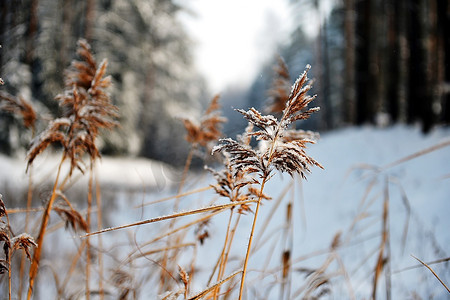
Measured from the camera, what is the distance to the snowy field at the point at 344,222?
8.87ft

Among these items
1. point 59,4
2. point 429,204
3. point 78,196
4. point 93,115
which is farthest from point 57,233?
point 59,4

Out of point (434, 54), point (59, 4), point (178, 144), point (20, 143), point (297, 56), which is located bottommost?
point (178, 144)

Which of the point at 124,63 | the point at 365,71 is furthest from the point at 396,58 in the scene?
the point at 124,63

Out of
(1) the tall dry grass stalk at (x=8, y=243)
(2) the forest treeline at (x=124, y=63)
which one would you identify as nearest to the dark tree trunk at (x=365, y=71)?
(2) the forest treeline at (x=124, y=63)

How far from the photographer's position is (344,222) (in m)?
5.50

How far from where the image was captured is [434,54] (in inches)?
348

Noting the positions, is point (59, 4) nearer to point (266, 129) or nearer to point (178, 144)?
point (178, 144)

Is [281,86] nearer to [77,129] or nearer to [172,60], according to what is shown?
[77,129]

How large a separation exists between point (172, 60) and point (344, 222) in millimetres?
13783

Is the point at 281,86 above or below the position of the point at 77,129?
above

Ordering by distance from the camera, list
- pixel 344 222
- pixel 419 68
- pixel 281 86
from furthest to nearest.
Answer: pixel 419 68 → pixel 344 222 → pixel 281 86

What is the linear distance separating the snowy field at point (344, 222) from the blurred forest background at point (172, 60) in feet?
5.43

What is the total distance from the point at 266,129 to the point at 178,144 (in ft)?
61.7

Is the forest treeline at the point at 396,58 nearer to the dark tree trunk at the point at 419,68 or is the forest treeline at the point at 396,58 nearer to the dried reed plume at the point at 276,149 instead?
the dark tree trunk at the point at 419,68
